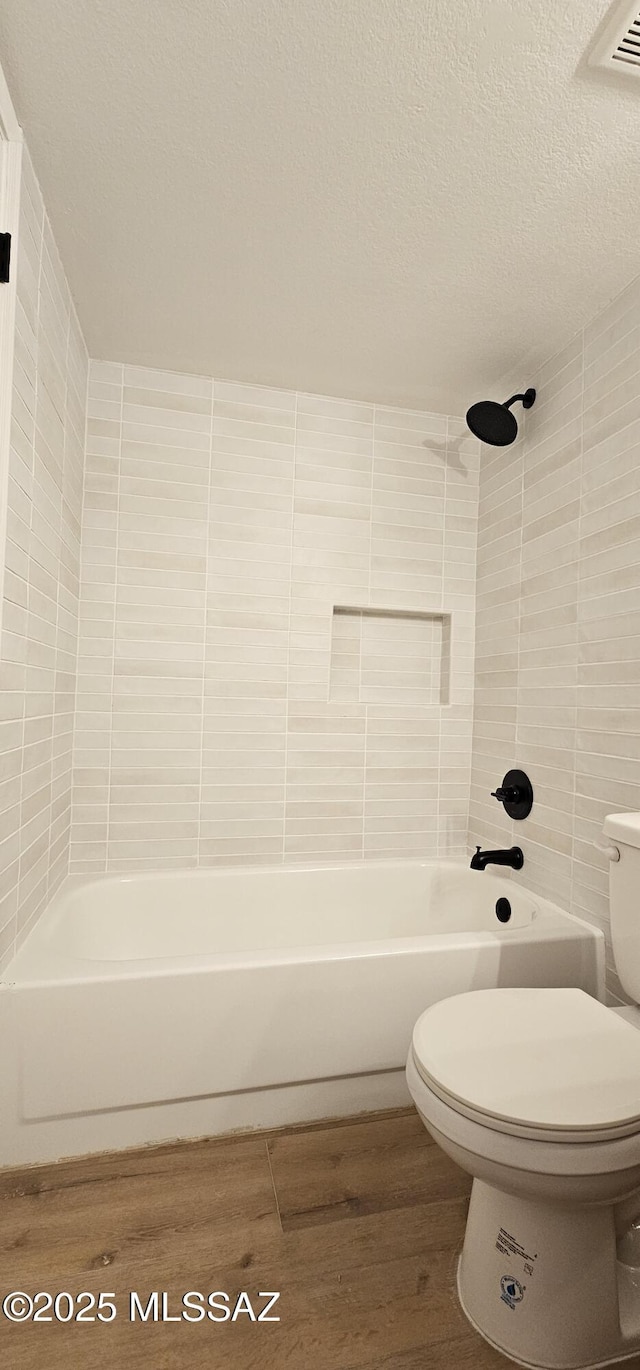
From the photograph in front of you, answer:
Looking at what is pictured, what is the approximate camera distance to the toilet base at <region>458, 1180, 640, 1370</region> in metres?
1.03

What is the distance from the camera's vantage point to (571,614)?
194cm

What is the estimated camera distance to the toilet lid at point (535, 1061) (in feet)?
3.19

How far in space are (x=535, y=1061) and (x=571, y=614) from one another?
1.27 metres

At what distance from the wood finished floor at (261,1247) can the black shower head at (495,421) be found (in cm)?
207

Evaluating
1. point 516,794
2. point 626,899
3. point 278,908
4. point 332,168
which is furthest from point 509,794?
point 332,168

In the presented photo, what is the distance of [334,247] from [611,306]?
82 cm

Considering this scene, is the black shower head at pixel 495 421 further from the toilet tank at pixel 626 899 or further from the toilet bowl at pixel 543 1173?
the toilet bowl at pixel 543 1173

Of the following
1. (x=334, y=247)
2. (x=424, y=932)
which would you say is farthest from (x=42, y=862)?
(x=334, y=247)

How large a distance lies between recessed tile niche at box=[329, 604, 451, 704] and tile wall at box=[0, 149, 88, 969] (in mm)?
1014

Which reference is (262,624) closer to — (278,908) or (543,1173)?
(278,908)

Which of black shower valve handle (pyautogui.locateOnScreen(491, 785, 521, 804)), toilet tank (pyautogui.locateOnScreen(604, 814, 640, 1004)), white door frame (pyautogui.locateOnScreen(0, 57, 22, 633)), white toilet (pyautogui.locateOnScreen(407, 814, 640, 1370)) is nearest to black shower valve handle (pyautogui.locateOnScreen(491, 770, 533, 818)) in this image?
black shower valve handle (pyautogui.locateOnScreen(491, 785, 521, 804))

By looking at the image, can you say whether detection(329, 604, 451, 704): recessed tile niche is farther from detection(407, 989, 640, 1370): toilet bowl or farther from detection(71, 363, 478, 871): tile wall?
detection(407, 989, 640, 1370): toilet bowl

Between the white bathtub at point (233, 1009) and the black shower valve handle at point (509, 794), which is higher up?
the black shower valve handle at point (509, 794)

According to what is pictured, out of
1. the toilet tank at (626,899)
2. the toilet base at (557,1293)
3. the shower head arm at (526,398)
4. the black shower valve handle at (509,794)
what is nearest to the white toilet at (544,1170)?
the toilet base at (557,1293)
